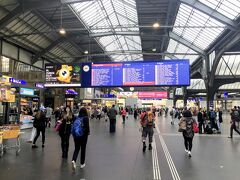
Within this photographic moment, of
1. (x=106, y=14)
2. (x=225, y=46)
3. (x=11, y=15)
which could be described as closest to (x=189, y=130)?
(x=225, y=46)

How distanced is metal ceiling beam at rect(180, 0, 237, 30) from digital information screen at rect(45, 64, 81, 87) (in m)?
9.61

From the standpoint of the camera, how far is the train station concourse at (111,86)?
7.29 m

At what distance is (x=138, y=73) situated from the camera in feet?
71.8

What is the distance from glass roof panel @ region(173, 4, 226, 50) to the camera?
21875 mm

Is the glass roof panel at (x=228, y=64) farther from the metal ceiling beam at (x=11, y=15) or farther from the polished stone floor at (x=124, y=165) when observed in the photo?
the polished stone floor at (x=124, y=165)

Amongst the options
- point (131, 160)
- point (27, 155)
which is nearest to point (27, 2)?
point (27, 155)

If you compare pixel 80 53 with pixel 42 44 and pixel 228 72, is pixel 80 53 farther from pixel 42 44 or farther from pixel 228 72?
pixel 228 72

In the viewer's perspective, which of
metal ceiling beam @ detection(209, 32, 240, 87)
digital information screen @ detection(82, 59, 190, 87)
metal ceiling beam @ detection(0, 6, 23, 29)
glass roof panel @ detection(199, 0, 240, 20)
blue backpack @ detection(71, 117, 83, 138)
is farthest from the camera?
metal ceiling beam @ detection(209, 32, 240, 87)

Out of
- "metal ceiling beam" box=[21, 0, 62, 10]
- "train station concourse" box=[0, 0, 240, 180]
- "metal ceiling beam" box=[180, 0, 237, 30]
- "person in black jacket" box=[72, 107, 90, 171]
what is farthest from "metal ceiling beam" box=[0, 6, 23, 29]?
"person in black jacket" box=[72, 107, 90, 171]

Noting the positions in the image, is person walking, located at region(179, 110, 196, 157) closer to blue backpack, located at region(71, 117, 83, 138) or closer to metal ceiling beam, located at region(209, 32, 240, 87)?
blue backpack, located at region(71, 117, 83, 138)

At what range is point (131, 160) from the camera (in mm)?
8164

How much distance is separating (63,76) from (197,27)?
10.9 metres

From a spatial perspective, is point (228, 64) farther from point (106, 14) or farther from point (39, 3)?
point (39, 3)

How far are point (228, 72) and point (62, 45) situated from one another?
1977 cm
